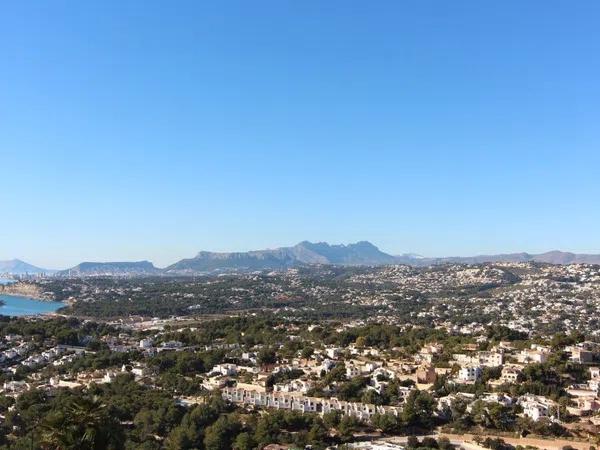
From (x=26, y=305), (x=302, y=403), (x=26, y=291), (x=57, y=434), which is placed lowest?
(x=26, y=305)

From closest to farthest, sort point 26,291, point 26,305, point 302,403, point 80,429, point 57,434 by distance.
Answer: point 57,434
point 80,429
point 302,403
point 26,305
point 26,291

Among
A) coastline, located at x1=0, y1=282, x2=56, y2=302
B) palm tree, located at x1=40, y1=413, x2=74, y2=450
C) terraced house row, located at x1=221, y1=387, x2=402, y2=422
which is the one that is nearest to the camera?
palm tree, located at x1=40, y1=413, x2=74, y2=450

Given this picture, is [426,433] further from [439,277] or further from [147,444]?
[439,277]

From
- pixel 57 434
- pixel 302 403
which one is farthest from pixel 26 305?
pixel 57 434

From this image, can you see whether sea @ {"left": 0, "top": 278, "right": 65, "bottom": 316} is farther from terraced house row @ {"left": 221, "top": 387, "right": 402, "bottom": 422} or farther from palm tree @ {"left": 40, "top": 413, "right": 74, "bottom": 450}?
palm tree @ {"left": 40, "top": 413, "right": 74, "bottom": 450}

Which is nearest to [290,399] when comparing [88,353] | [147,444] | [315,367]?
[315,367]

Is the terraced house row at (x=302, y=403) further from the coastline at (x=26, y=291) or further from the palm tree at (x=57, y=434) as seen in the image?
the coastline at (x=26, y=291)

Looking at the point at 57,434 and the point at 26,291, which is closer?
the point at 57,434

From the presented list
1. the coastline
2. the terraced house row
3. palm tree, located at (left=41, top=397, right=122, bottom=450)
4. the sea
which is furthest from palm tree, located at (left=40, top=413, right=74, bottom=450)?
the coastline

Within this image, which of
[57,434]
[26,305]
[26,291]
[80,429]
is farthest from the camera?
[26,291]

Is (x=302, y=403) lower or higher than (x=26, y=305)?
higher

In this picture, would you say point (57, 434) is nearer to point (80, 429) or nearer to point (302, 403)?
point (80, 429)
